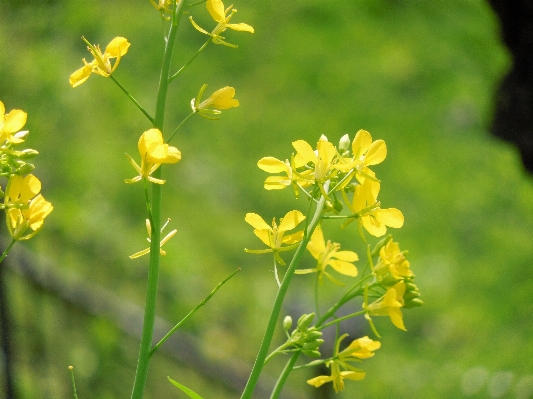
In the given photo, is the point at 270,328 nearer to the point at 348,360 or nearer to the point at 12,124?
the point at 348,360

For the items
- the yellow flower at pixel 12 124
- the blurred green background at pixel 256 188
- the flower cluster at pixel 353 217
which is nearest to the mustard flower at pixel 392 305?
the flower cluster at pixel 353 217

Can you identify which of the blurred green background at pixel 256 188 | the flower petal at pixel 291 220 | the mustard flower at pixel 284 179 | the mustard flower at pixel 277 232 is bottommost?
the blurred green background at pixel 256 188

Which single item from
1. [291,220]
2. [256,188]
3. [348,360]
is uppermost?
[291,220]

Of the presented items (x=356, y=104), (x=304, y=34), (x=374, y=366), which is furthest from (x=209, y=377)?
(x=304, y=34)

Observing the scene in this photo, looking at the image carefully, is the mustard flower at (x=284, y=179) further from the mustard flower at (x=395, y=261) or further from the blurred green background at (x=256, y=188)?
the blurred green background at (x=256, y=188)

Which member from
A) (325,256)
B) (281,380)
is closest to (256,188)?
(325,256)

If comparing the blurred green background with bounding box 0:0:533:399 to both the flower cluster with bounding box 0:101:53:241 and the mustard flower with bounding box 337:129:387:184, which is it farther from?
the flower cluster with bounding box 0:101:53:241
